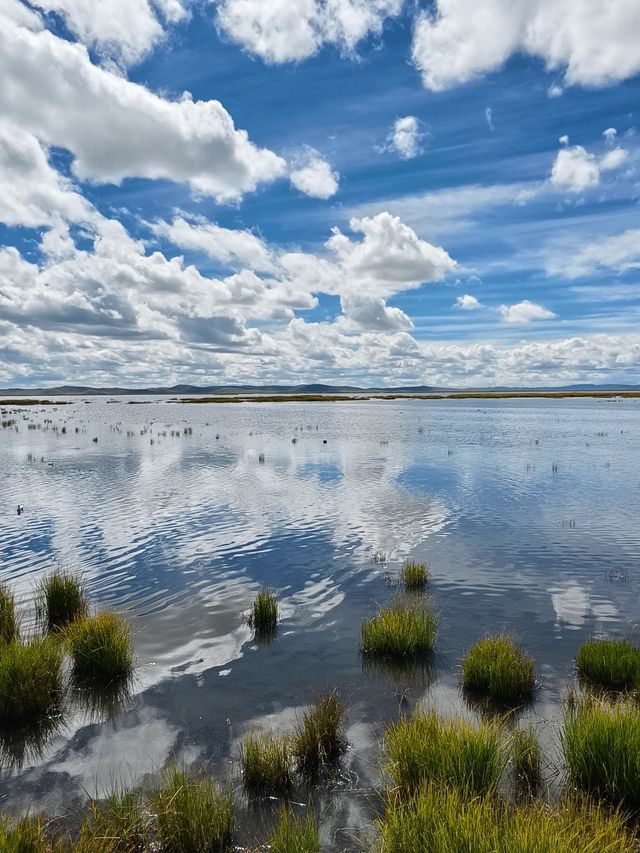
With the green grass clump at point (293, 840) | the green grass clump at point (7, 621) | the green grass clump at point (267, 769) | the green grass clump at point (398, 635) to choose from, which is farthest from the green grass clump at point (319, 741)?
the green grass clump at point (7, 621)

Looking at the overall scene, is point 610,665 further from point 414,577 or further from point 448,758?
point 414,577

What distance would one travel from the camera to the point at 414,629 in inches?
470

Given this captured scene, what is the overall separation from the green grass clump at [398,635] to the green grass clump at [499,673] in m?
1.48

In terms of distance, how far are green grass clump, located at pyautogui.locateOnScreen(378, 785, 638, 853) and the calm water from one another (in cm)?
A: 151

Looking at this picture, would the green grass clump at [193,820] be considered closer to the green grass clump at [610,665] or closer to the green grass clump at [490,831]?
the green grass clump at [490,831]

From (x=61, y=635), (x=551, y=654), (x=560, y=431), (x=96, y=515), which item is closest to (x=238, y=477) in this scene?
(x=96, y=515)

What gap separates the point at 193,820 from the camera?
21.2ft

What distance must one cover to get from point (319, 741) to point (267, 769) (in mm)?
949

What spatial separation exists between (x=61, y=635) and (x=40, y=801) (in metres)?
5.00

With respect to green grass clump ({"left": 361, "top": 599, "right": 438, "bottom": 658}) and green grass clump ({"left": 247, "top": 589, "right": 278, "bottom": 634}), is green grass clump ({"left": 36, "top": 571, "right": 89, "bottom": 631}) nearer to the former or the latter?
green grass clump ({"left": 247, "top": 589, "right": 278, "bottom": 634})

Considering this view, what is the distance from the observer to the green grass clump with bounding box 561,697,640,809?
680cm

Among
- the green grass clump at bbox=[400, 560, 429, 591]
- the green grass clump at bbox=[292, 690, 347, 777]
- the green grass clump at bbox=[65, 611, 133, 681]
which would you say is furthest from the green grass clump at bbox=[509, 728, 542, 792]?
the green grass clump at bbox=[400, 560, 429, 591]

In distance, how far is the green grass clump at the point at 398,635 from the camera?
463 inches

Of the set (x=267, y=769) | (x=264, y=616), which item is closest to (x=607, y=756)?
(x=267, y=769)
